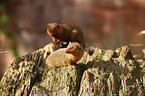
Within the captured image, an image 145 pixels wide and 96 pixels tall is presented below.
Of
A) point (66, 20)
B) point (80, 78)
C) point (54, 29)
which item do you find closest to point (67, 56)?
point (80, 78)

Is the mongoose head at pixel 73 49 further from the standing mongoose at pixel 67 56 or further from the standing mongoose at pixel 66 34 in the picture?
the standing mongoose at pixel 66 34

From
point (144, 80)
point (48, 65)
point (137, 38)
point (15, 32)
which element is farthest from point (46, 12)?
point (144, 80)

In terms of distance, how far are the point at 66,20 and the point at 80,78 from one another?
453 cm

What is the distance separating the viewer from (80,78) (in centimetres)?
229

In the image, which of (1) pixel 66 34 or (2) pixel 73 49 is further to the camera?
(1) pixel 66 34

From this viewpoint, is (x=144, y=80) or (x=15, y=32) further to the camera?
(x=15, y=32)

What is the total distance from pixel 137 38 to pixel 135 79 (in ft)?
13.7

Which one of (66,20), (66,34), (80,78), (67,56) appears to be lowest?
(80,78)

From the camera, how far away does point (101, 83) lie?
219 centimetres

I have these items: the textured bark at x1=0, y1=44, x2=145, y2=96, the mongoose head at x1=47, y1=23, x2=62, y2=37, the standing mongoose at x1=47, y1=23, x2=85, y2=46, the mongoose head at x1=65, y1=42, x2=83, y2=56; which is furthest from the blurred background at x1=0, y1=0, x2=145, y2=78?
the mongoose head at x1=65, y1=42, x2=83, y2=56

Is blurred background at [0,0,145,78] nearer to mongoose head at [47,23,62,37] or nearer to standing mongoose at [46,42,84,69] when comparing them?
mongoose head at [47,23,62,37]

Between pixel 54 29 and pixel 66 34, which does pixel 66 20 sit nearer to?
pixel 66 34

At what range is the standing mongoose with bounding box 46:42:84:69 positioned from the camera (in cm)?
224

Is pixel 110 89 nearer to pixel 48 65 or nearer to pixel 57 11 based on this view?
pixel 48 65
